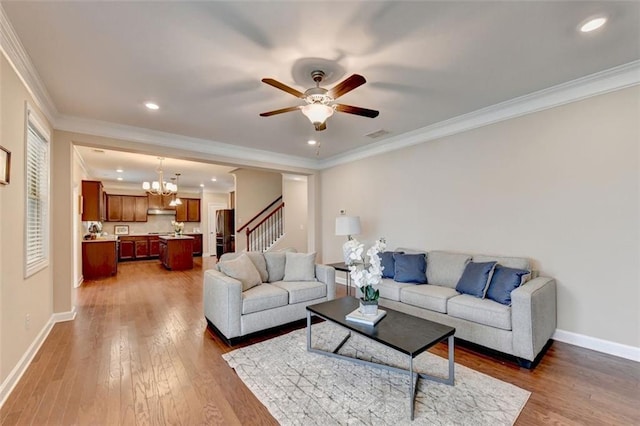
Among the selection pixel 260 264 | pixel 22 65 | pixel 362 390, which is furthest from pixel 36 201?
pixel 362 390

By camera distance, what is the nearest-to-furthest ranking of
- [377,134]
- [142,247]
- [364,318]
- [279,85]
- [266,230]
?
[279,85] → [364,318] → [377,134] → [266,230] → [142,247]

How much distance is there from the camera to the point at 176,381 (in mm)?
2396

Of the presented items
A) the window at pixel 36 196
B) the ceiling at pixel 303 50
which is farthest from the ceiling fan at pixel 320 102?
the window at pixel 36 196

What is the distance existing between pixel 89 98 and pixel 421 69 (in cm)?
354

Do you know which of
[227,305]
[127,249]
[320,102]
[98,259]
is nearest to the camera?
[320,102]

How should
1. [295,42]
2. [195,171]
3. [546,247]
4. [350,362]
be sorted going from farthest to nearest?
[195,171]
[546,247]
[350,362]
[295,42]

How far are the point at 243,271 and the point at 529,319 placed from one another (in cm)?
293

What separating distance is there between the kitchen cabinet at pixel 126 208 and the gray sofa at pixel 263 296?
812cm

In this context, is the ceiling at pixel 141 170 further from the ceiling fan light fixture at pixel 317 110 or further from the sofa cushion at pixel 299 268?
the ceiling fan light fixture at pixel 317 110

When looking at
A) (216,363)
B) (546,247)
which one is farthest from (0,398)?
(546,247)

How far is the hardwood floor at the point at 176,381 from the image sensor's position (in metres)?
1.97

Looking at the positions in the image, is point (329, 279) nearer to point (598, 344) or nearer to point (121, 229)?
point (598, 344)

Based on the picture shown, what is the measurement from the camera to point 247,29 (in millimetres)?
2131

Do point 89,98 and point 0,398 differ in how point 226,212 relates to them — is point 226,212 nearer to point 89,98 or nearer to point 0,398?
point 89,98
